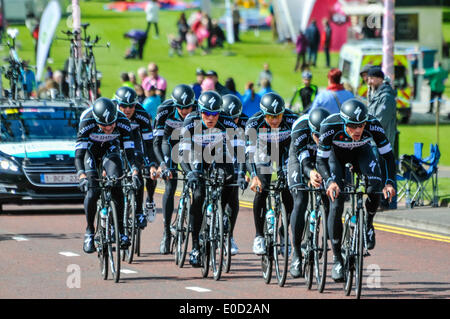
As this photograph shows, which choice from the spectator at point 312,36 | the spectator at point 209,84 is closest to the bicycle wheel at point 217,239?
the spectator at point 209,84

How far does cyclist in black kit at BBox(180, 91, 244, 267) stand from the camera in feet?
43.5

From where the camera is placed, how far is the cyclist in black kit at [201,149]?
43.5ft

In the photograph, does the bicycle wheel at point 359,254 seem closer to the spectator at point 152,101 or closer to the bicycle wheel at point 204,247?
the bicycle wheel at point 204,247

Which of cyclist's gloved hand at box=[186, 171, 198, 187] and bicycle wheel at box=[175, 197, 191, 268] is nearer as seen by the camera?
cyclist's gloved hand at box=[186, 171, 198, 187]

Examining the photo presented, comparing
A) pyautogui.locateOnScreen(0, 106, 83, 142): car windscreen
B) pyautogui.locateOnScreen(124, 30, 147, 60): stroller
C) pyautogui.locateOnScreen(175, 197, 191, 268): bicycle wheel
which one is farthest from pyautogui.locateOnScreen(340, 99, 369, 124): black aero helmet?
pyautogui.locateOnScreen(124, 30, 147, 60): stroller

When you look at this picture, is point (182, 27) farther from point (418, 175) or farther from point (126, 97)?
point (126, 97)

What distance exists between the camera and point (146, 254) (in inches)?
582

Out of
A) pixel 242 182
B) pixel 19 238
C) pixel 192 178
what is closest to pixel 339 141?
pixel 242 182

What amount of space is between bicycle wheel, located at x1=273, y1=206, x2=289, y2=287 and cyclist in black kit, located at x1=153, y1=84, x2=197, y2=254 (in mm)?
2009

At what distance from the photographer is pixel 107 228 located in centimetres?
1281

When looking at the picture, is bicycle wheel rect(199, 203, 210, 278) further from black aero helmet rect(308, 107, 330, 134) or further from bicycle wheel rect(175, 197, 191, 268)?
black aero helmet rect(308, 107, 330, 134)

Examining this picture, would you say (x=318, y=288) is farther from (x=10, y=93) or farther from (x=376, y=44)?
(x=376, y=44)
